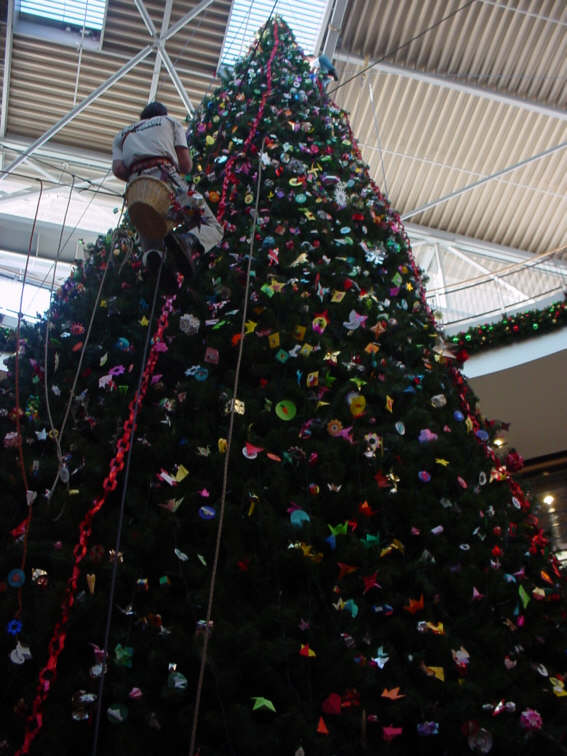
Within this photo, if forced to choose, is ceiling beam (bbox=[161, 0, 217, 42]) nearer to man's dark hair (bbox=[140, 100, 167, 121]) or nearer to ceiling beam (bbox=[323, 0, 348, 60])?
ceiling beam (bbox=[323, 0, 348, 60])

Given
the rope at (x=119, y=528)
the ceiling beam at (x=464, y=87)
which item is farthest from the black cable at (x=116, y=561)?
the ceiling beam at (x=464, y=87)

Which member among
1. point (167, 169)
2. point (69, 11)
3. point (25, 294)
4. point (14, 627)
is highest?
point (69, 11)

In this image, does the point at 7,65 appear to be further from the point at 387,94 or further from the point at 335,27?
the point at 387,94

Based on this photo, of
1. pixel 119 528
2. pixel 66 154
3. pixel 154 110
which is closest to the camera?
pixel 119 528

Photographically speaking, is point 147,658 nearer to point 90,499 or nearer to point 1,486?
point 90,499

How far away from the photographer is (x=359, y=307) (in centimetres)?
319

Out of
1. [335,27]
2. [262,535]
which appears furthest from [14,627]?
[335,27]

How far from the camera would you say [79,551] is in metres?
2.11

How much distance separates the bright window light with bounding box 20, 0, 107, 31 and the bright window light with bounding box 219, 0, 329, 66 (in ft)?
6.62

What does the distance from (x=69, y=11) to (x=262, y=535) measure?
10.9 meters

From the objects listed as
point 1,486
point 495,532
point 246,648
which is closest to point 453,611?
point 495,532

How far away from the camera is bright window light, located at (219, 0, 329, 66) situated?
34.2ft

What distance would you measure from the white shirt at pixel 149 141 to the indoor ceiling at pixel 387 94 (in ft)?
23.0

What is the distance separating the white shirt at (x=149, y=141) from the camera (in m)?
3.29
